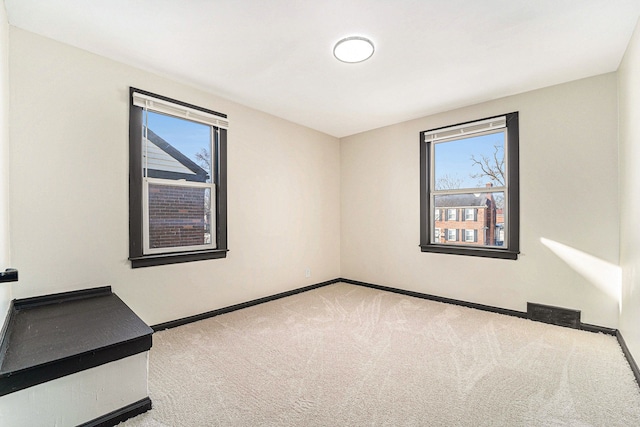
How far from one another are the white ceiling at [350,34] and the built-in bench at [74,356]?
203 cm

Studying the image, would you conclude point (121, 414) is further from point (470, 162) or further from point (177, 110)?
point (470, 162)

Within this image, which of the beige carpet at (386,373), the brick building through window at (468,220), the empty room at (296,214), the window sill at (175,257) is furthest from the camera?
the brick building through window at (468,220)

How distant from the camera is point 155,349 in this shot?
96.3 inches

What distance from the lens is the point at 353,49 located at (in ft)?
7.70

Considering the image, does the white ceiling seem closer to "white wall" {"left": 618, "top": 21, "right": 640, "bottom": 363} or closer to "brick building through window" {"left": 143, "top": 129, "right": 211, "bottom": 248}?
"white wall" {"left": 618, "top": 21, "right": 640, "bottom": 363}

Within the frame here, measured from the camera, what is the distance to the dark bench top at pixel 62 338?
137cm

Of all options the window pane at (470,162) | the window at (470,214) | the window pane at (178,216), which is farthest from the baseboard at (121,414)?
the window pane at (470,162)

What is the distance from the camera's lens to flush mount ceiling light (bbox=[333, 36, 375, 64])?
225 cm

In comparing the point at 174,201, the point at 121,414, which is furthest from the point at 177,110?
the point at 121,414

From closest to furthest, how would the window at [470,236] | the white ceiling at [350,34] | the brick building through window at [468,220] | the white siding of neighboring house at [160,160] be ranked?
the white ceiling at [350,34], the white siding of neighboring house at [160,160], the brick building through window at [468,220], the window at [470,236]

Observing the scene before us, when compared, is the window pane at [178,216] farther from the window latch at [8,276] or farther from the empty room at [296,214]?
the window latch at [8,276]

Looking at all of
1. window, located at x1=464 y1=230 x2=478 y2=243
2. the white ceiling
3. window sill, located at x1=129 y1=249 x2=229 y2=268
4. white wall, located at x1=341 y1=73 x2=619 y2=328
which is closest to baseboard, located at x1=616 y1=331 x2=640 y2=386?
white wall, located at x1=341 y1=73 x2=619 y2=328

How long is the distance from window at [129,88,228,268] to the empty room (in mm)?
22

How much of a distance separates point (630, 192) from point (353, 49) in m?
2.43
